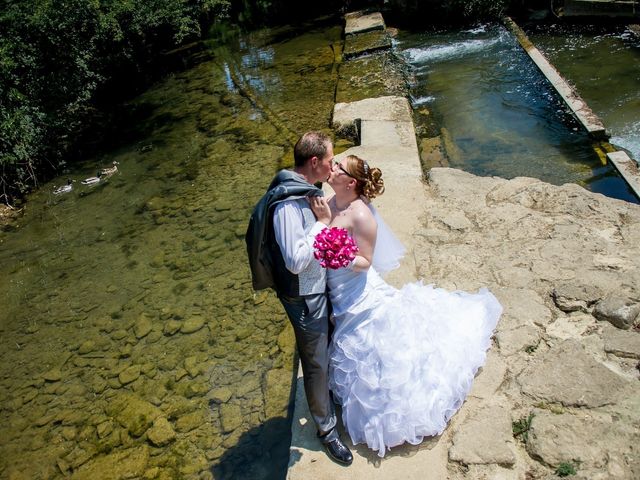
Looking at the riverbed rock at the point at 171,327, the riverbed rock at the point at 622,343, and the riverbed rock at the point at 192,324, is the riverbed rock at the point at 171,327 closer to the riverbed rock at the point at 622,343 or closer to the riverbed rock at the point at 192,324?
the riverbed rock at the point at 192,324

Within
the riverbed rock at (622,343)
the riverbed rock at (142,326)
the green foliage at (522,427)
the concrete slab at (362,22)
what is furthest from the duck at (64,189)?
the riverbed rock at (622,343)

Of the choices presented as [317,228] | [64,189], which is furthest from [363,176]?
[64,189]

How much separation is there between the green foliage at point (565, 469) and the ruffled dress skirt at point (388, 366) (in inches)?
25.3

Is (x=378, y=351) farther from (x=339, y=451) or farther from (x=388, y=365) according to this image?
(x=339, y=451)

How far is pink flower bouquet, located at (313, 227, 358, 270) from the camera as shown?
2.57 m

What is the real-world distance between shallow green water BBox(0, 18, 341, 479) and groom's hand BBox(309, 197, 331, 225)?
7.36 ft

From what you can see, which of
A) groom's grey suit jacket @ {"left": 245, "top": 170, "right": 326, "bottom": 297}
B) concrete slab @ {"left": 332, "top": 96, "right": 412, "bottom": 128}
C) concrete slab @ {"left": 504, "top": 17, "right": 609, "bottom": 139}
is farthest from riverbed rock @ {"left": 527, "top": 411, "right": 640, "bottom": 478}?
concrete slab @ {"left": 332, "top": 96, "right": 412, "bottom": 128}

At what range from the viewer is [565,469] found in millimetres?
2791

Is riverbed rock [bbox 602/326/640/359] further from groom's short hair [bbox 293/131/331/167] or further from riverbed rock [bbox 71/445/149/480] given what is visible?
riverbed rock [bbox 71/445/149/480]

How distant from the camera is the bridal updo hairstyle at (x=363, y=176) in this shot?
294 cm

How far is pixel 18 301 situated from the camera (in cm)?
646

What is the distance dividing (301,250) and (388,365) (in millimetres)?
995

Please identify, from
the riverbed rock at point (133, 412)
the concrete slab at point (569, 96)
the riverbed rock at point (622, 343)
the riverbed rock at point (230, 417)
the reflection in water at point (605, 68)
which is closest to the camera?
the riverbed rock at point (622, 343)

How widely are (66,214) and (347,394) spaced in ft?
22.4
